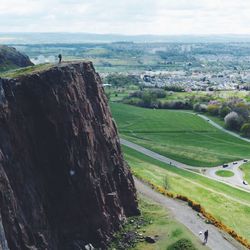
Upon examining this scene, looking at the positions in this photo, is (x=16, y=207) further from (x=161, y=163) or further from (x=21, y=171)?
(x=161, y=163)

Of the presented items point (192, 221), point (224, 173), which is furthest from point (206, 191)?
point (192, 221)

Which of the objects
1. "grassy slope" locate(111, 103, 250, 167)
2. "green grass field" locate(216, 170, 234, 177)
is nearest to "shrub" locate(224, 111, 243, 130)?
"grassy slope" locate(111, 103, 250, 167)

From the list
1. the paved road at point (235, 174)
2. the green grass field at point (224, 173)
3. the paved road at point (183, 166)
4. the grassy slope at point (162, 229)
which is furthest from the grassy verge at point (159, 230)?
the green grass field at point (224, 173)

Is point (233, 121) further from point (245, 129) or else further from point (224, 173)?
point (224, 173)

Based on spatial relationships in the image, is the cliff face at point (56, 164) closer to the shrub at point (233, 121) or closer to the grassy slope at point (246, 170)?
the grassy slope at point (246, 170)

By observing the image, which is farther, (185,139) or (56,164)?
(185,139)

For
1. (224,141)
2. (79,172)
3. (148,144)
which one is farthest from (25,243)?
(224,141)
